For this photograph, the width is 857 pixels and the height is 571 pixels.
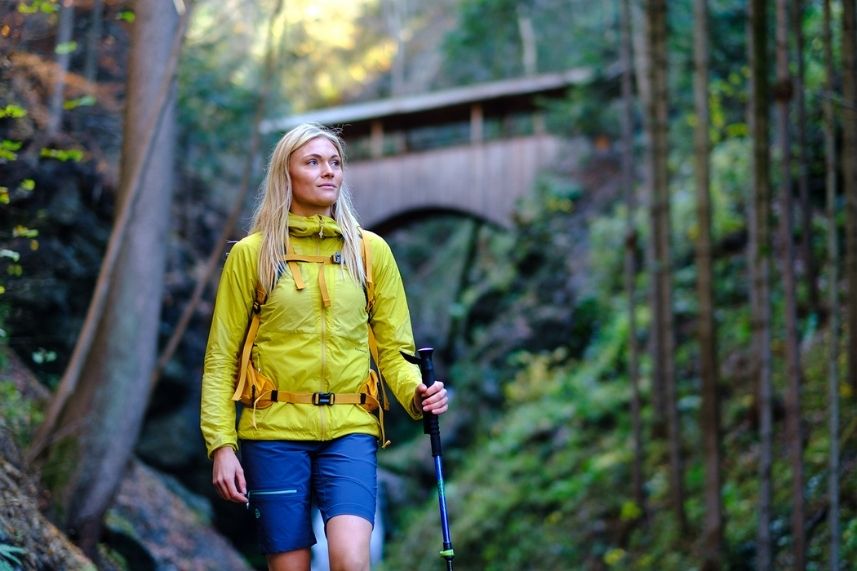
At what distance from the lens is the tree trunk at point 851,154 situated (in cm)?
827

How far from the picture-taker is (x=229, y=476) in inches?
146

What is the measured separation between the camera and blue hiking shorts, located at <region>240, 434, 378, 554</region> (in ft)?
12.4

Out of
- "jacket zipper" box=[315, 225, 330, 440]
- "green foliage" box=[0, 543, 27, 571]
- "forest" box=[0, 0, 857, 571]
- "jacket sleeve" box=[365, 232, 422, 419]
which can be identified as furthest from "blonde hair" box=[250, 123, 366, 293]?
"forest" box=[0, 0, 857, 571]

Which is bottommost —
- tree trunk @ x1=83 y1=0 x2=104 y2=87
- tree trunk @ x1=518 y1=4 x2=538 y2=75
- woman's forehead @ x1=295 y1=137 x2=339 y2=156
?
woman's forehead @ x1=295 y1=137 x2=339 y2=156

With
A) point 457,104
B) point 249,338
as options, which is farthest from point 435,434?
point 457,104

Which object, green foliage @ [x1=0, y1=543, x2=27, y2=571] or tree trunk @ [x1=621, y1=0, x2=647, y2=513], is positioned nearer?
green foliage @ [x1=0, y1=543, x2=27, y2=571]

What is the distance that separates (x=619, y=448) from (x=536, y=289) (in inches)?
328

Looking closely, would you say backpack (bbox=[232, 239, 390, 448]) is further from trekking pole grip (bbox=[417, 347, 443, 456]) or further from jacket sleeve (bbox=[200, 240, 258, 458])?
trekking pole grip (bbox=[417, 347, 443, 456])

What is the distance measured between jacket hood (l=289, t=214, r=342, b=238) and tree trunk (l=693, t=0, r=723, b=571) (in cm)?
636

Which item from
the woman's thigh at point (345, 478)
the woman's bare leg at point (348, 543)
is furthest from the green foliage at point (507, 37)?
the woman's bare leg at point (348, 543)

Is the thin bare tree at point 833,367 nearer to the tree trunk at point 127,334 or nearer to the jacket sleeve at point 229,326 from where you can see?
the jacket sleeve at point 229,326

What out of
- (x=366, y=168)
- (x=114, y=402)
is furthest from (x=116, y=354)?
(x=366, y=168)

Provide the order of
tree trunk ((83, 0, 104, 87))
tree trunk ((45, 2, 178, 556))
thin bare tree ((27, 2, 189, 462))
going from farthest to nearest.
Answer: tree trunk ((83, 0, 104, 87))
tree trunk ((45, 2, 178, 556))
thin bare tree ((27, 2, 189, 462))

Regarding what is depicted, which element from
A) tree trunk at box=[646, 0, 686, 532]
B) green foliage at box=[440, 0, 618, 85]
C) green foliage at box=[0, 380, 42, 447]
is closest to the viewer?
green foliage at box=[0, 380, 42, 447]
